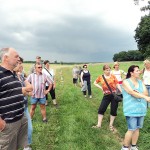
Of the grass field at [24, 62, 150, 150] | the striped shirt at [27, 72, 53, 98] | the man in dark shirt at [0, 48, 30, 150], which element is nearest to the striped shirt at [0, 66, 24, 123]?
the man in dark shirt at [0, 48, 30, 150]

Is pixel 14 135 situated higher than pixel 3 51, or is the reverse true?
pixel 3 51

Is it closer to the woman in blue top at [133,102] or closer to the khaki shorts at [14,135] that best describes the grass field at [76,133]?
the woman in blue top at [133,102]

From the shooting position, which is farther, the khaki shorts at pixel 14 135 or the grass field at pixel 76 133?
the grass field at pixel 76 133

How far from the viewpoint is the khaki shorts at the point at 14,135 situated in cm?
544

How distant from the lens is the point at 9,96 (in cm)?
530

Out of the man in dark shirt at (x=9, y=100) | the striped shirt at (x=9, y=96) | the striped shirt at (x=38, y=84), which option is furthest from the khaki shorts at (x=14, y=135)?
the striped shirt at (x=38, y=84)

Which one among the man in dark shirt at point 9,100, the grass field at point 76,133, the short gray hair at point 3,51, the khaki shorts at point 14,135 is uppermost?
the short gray hair at point 3,51

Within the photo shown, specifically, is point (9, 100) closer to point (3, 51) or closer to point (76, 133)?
point (3, 51)

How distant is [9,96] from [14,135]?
769 mm

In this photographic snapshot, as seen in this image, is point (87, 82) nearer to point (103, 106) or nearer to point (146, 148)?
point (103, 106)

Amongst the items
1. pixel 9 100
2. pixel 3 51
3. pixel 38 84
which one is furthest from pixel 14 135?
pixel 38 84

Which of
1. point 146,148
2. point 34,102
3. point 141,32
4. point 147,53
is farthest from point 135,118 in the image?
point 141,32

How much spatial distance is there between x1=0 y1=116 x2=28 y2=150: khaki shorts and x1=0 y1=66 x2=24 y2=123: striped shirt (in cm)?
14

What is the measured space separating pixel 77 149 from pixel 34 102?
305 cm
